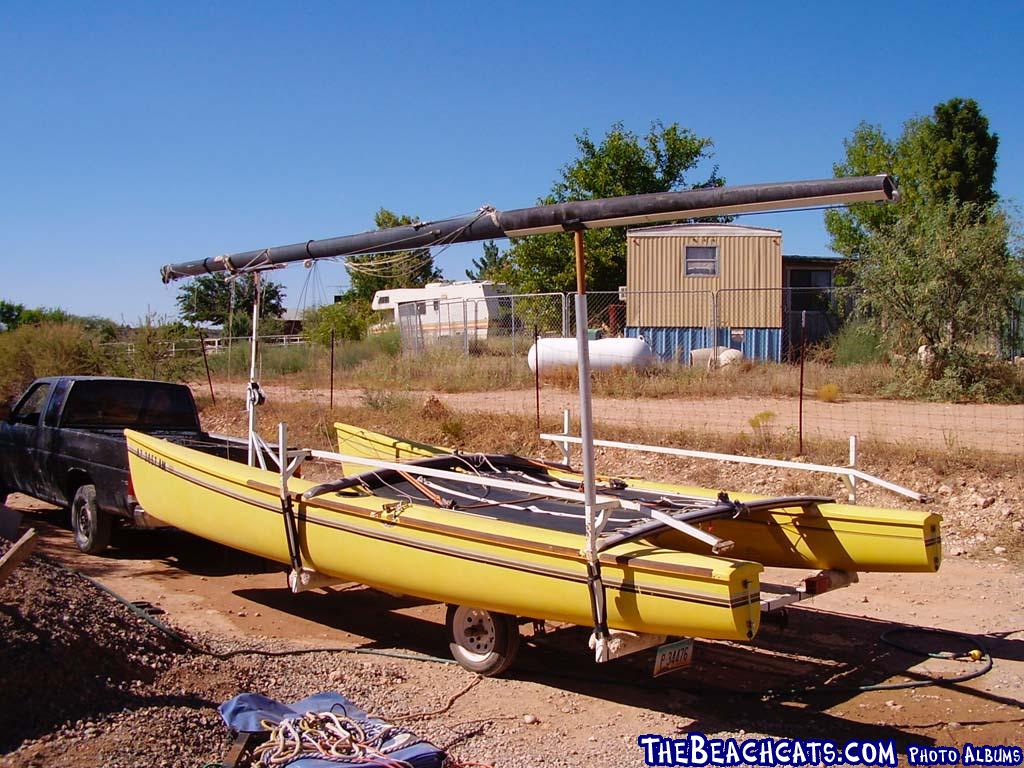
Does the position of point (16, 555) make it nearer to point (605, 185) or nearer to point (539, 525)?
point (539, 525)

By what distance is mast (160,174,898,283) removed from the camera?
4.92 m

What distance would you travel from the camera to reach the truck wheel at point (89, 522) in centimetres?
930

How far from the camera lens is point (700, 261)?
26.6 metres

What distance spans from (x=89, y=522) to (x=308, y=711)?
5114 millimetres

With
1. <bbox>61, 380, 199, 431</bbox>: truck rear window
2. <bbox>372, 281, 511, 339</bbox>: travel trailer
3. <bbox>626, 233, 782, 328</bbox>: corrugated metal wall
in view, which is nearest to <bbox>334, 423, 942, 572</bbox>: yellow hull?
<bbox>61, 380, 199, 431</bbox>: truck rear window

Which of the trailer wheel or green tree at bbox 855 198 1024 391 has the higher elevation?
green tree at bbox 855 198 1024 391

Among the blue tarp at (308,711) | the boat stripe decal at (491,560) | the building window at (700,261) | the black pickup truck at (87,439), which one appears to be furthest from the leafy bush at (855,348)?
the blue tarp at (308,711)

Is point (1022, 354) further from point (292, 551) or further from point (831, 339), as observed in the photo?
point (292, 551)

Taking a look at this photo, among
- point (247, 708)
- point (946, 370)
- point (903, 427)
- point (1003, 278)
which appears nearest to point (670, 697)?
point (247, 708)

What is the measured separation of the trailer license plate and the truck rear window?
6.59 m

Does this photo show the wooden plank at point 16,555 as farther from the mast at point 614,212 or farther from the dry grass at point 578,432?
the dry grass at point 578,432

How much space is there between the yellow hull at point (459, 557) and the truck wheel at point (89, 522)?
1.47 metres

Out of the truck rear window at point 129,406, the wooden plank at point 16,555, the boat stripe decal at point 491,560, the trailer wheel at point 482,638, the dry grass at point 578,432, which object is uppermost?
the truck rear window at point 129,406

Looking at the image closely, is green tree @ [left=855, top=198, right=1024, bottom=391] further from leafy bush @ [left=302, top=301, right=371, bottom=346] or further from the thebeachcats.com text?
leafy bush @ [left=302, top=301, right=371, bottom=346]
